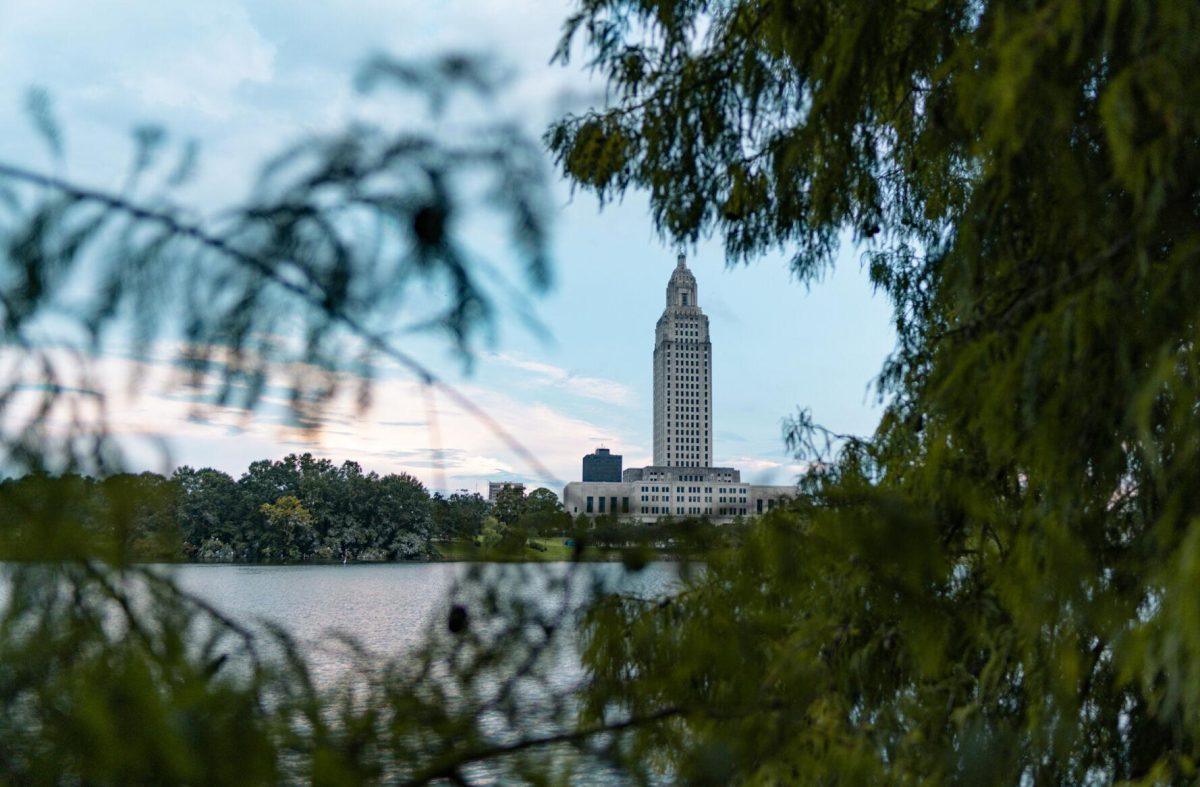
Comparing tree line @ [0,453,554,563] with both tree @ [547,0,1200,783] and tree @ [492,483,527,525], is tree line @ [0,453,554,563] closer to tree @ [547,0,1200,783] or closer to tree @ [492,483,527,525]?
tree @ [492,483,527,525]

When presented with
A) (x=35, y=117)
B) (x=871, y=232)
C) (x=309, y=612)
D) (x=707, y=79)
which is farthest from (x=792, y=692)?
(x=309, y=612)

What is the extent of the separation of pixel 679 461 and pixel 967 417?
24565 mm

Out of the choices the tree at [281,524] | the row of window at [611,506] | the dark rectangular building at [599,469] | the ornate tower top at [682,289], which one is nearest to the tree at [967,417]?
the row of window at [611,506]

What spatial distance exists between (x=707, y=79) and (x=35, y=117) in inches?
56.1

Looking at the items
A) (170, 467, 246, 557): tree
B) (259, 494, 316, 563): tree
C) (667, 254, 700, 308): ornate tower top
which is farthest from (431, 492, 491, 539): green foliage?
(667, 254, 700, 308): ornate tower top

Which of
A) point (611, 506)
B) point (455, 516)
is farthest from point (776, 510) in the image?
point (455, 516)

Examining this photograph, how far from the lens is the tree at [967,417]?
99 centimetres

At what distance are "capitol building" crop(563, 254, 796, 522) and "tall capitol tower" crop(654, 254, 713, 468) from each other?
0.6 inches

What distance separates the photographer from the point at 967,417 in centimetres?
153

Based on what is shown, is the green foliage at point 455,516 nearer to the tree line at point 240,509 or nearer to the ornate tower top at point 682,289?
the tree line at point 240,509

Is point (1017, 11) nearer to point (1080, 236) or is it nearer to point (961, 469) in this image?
point (1080, 236)

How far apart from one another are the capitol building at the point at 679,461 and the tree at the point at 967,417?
82 mm

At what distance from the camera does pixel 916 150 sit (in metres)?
2.37

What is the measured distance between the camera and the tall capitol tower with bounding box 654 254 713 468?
31.8 feet
